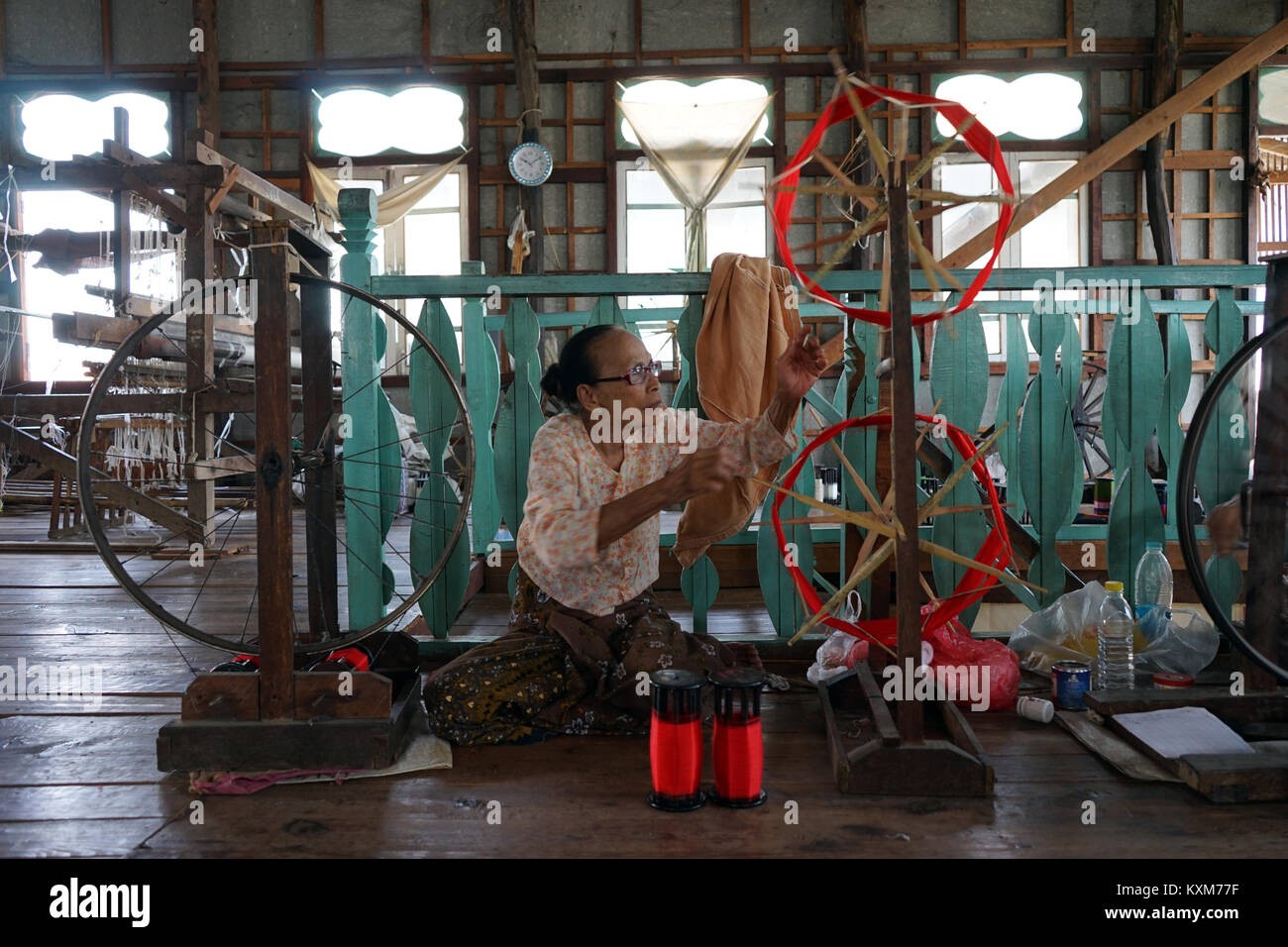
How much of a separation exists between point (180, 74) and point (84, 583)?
691 cm

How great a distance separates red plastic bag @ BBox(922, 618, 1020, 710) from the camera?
7.06 ft

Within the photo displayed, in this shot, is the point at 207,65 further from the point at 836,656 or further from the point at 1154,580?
the point at 1154,580

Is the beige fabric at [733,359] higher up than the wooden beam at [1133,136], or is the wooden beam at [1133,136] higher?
the wooden beam at [1133,136]

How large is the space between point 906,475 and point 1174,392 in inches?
48.5

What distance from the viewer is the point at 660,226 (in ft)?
29.3

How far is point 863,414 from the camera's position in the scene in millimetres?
2477

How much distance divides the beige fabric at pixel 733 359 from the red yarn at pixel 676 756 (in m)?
0.82

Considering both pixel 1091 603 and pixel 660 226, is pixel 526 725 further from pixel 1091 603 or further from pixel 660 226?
pixel 660 226

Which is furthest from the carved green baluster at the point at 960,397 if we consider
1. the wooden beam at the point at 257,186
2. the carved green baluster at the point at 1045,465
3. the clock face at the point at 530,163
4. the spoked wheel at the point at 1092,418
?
the clock face at the point at 530,163

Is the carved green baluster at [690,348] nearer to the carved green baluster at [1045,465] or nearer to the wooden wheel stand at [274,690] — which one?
the carved green baluster at [1045,465]

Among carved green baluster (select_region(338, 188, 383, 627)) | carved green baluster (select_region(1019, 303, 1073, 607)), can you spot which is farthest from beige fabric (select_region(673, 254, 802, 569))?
carved green baluster (select_region(338, 188, 383, 627))

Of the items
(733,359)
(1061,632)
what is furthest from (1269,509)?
(733,359)

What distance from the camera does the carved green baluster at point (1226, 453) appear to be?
2.42 m
